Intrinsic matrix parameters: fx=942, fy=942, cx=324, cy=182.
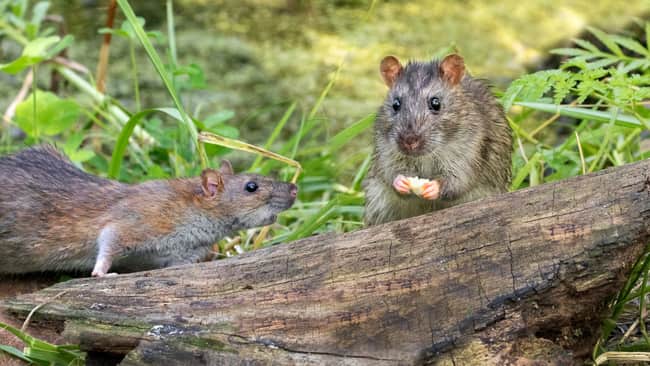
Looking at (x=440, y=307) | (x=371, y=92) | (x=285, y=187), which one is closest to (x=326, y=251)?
(x=440, y=307)

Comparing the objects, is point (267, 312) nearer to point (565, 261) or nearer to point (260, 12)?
point (565, 261)

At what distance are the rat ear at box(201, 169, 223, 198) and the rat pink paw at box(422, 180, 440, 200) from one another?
102cm

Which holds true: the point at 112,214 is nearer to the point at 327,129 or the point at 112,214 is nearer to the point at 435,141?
the point at 435,141

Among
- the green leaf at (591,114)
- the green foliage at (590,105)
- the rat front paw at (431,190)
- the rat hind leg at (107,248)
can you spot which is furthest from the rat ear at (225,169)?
the green leaf at (591,114)

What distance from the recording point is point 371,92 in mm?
8828

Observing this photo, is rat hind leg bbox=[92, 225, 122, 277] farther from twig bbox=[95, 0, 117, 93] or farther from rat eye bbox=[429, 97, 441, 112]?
twig bbox=[95, 0, 117, 93]

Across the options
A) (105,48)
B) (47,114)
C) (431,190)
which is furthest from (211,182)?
(105,48)

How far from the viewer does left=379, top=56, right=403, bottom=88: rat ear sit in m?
4.47

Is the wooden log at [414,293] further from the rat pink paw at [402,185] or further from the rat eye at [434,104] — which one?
the rat eye at [434,104]

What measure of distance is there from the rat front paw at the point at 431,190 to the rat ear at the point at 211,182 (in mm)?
1013

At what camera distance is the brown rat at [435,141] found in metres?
4.18

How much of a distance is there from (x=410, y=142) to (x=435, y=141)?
17cm

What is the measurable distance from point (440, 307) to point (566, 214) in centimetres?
57

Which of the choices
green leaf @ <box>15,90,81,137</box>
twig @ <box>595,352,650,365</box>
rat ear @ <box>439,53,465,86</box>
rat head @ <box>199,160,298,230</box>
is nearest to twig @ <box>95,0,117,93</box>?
green leaf @ <box>15,90,81,137</box>
